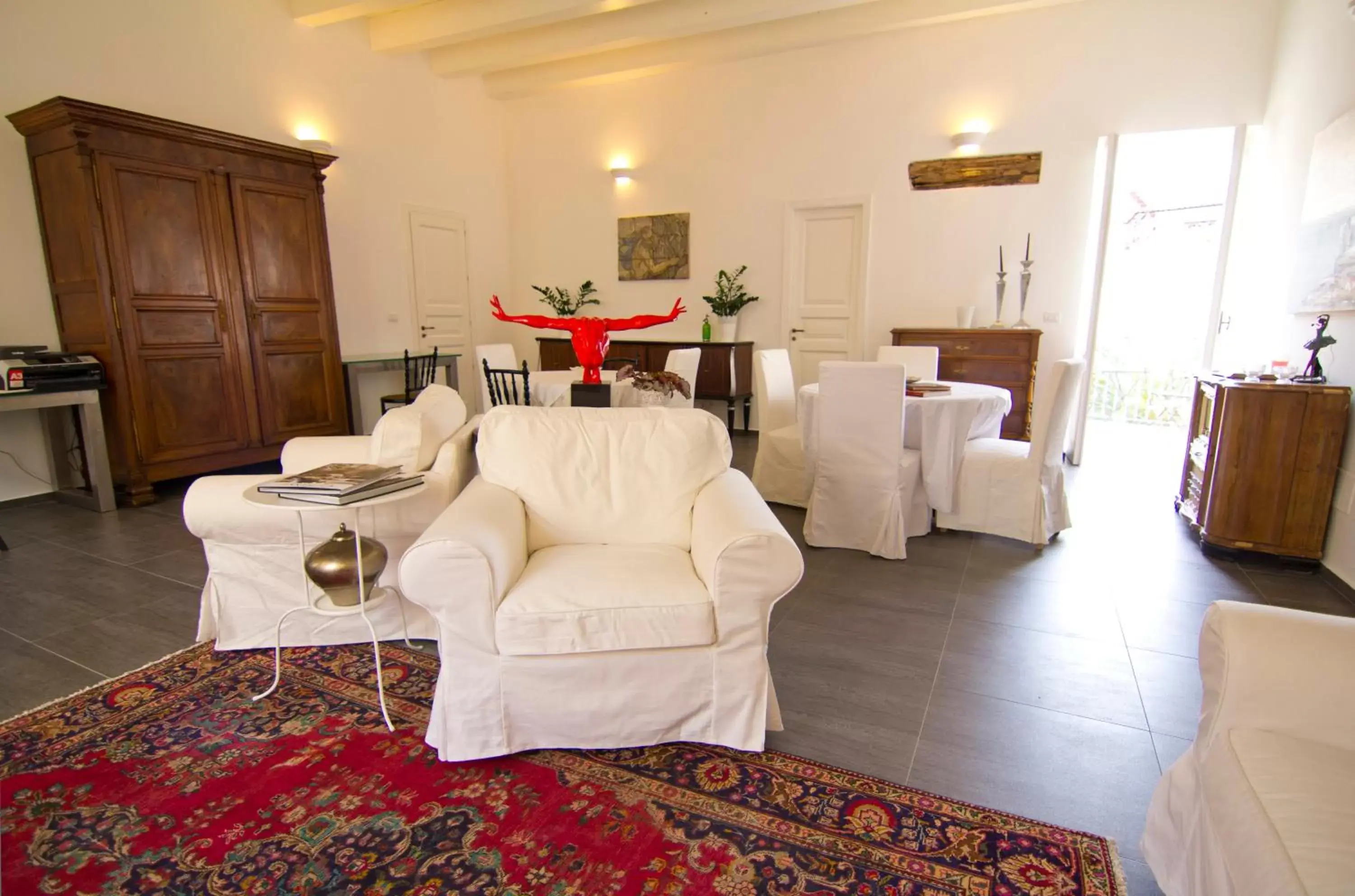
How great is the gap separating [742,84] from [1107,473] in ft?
15.1

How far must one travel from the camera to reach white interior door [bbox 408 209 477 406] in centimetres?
658

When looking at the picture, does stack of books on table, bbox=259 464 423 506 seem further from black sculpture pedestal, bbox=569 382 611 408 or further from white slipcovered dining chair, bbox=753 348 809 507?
white slipcovered dining chair, bbox=753 348 809 507

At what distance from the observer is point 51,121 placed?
150 inches

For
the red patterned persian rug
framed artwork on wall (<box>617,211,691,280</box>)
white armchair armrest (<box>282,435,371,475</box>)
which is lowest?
the red patterned persian rug

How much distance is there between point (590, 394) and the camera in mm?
3033

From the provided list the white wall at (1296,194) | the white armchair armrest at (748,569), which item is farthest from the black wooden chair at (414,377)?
the white wall at (1296,194)

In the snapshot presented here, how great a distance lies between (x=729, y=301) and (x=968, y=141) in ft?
7.90

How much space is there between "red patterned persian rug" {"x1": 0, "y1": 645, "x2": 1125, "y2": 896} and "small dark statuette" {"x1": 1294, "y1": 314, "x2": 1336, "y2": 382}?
2892 mm

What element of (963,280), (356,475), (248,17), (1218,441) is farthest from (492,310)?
(1218,441)

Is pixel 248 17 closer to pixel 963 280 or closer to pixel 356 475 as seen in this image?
pixel 356 475

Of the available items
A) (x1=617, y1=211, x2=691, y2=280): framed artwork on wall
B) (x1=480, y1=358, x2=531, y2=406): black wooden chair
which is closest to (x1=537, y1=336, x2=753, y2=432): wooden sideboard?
(x1=617, y1=211, x2=691, y2=280): framed artwork on wall

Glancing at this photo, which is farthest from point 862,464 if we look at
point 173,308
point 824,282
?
point 173,308

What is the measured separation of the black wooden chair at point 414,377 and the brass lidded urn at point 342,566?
11.5 feet

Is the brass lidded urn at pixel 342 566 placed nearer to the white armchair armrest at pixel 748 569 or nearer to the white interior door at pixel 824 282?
the white armchair armrest at pixel 748 569
